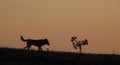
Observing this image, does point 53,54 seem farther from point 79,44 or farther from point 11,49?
point 79,44

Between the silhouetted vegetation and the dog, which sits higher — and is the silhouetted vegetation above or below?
below

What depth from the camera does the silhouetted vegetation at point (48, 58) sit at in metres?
37.4

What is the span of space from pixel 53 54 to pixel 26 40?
6.27 metres

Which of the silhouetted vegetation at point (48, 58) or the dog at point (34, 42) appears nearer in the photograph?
the silhouetted vegetation at point (48, 58)

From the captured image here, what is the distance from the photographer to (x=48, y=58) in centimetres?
3906

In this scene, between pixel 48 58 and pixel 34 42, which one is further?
pixel 34 42

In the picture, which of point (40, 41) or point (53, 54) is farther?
point (40, 41)

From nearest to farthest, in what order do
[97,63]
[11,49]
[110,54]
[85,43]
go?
[97,63] < [11,49] < [110,54] < [85,43]

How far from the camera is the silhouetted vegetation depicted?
3744cm

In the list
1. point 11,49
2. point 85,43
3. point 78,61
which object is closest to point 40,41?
point 11,49

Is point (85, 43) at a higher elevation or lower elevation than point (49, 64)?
higher

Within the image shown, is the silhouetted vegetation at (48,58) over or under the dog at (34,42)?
under

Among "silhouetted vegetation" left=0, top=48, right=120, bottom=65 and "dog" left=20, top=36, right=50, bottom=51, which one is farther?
"dog" left=20, top=36, right=50, bottom=51

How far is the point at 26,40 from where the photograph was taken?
4684 centimetres
